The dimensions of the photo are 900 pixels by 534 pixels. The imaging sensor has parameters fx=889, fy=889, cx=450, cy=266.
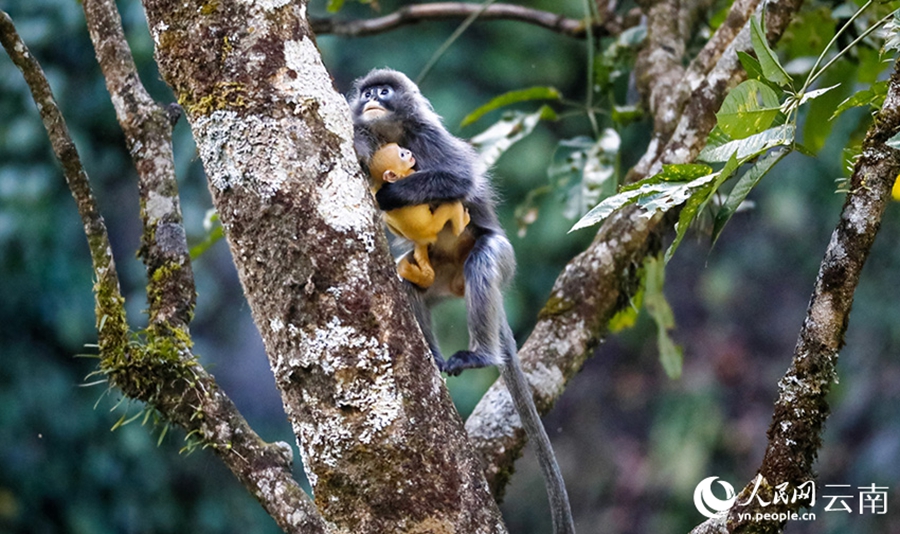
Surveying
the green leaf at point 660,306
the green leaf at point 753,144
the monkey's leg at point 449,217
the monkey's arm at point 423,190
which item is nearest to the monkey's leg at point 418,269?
the monkey's leg at point 449,217

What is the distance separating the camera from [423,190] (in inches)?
107

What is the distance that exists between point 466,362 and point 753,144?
1358 millimetres

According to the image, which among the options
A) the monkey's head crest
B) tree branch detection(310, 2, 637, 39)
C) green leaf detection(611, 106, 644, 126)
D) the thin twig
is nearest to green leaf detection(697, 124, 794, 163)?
the thin twig

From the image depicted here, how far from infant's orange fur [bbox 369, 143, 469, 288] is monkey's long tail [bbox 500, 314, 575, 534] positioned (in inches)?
17.2

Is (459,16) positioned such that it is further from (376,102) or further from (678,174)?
(678,174)

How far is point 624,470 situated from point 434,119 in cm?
363

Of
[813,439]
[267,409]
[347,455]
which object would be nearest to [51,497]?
[267,409]

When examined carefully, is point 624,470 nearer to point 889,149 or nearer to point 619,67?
point 619,67

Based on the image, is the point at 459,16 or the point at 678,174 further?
the point at 459,16

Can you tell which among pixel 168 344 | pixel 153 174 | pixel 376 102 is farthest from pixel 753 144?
pixel 376 102

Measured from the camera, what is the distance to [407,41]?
→ 247 inches

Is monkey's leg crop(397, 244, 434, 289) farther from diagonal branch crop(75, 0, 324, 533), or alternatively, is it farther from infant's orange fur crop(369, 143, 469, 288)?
diagonal branch crop(75, 0, 324, 533)

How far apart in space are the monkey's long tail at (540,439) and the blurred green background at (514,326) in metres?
2.53

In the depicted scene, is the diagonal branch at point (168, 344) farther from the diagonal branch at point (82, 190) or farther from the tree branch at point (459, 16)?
the tree branch at point (459, 16)
